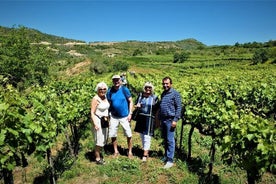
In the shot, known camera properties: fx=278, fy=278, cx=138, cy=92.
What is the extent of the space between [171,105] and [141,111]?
2.77ft

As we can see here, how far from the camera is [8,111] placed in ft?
13.4

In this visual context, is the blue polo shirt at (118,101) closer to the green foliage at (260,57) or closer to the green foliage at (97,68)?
the green foliage at (97,68)

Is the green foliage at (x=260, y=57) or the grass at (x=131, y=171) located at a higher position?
the green foliage at (x=260, y=57)

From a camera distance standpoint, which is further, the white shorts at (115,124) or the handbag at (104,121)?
the white shorts at (115,124)

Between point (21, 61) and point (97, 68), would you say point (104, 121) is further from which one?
point (97, 68)

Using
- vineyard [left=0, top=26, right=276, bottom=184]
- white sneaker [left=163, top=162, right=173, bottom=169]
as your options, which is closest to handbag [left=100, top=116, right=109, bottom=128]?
vineyard [left=0, top=26, right=276, bottom=184]

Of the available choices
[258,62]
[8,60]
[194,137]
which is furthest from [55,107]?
[258,62]

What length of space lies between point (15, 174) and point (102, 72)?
41554mm

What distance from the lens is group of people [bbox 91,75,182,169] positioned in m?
6.33

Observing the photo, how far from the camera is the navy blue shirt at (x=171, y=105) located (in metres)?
6.30

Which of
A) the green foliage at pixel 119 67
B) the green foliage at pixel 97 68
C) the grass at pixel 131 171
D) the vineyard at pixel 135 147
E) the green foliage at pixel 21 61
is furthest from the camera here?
the green foliage at pixel 119 67

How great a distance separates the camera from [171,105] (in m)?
6.32

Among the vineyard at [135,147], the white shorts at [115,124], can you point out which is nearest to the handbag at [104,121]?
the white shorts at [115,124]

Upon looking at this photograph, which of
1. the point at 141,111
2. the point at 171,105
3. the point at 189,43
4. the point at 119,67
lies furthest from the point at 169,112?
the point at 189,43
